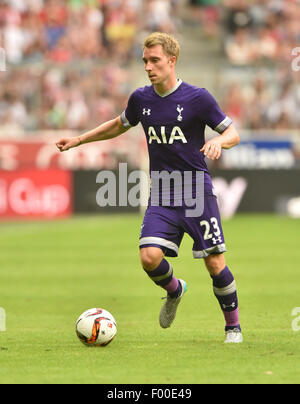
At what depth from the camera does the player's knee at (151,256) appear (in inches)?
299

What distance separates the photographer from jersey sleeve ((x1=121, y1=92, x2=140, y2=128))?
7.93 m

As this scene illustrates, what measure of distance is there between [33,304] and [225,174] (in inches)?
527

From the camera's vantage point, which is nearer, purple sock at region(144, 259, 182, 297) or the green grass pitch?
the green grass pitch

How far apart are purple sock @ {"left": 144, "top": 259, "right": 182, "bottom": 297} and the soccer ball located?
1.72 feet

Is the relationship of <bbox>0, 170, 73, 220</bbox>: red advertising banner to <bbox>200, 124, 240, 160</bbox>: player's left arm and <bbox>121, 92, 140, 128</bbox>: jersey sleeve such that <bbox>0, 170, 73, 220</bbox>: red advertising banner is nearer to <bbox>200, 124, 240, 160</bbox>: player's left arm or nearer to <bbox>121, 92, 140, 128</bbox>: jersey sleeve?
<bbox>121, 92, 140, 128</bbox>: jersey sleeve

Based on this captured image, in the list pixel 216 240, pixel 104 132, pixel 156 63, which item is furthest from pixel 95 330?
pixel 156 63

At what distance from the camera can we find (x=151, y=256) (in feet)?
24.9

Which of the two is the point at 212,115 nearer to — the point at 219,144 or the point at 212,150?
the point at 219,144

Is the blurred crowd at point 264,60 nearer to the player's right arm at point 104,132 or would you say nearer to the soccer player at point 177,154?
the player's right arm at point 104,132

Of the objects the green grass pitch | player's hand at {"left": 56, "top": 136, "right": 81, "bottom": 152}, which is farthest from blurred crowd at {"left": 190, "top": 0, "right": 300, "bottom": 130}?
player's hand at {"left": 56, "top": 136, "right": 81, "bottom": 152}

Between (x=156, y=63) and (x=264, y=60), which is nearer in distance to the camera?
(x=156, y=63)

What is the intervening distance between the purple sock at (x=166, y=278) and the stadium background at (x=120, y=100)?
41.4 ft

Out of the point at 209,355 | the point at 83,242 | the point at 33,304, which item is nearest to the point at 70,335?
the point at 209,355

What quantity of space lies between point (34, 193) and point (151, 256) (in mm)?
16216
